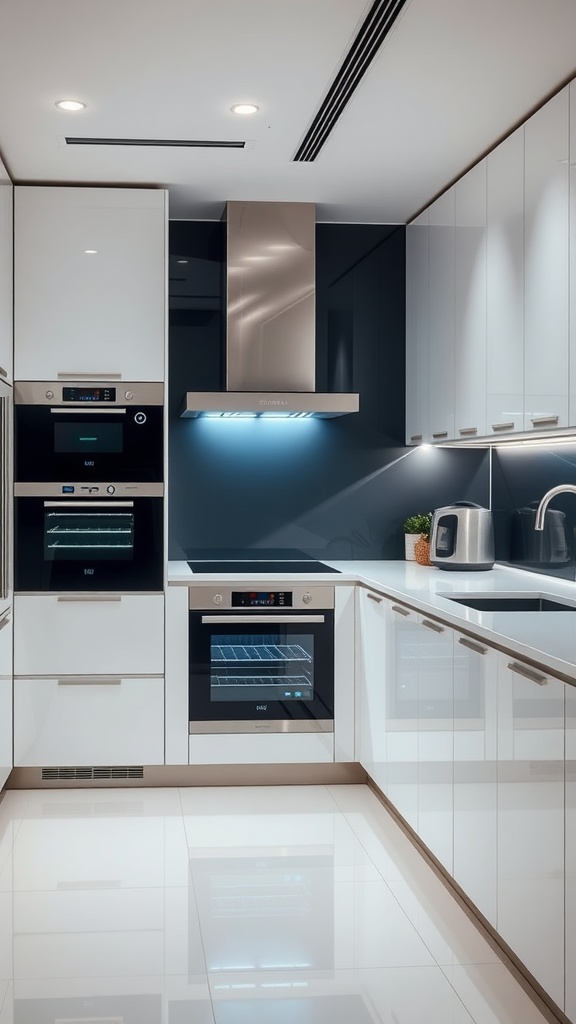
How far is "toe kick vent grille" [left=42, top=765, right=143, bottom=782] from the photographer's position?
14.0ft

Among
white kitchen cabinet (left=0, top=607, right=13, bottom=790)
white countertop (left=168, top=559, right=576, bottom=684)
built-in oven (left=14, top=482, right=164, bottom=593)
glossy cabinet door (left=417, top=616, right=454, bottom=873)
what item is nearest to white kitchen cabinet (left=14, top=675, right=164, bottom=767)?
white kitchen cabinet (left=0, top=607, right=13, bottom=790)

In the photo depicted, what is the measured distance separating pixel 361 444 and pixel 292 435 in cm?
33

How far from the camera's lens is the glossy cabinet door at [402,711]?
344 centimetres

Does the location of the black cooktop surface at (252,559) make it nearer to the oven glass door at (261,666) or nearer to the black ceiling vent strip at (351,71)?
the oven glass door at (261,666)

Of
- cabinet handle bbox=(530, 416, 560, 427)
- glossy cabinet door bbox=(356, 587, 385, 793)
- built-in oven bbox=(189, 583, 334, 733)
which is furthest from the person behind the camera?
built-in oven bbox=(189, 583, 334, 733)

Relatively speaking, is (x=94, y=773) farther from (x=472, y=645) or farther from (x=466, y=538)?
(x=472, y=645)

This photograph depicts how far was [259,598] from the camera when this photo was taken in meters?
4.23

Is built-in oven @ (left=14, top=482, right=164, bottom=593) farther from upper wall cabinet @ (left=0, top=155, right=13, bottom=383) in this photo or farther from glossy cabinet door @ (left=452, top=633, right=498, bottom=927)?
glossy cabinet door @ (left=452, top=633, right=498, bottom=927)

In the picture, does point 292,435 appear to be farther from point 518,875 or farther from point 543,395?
point 518,875

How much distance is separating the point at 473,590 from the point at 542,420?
66 cm

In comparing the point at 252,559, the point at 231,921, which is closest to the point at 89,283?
the point at 252,559

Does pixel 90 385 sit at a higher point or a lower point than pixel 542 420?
higher

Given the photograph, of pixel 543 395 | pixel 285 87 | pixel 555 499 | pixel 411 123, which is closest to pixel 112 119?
pixel 285 87

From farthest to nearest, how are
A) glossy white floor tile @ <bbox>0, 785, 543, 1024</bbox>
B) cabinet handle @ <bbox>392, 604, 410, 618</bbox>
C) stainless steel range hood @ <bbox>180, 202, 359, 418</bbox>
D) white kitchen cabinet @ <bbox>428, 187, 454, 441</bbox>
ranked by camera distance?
stainless steel range hood @ <bbox>180, 202, 359, 418</bbox> → white kitchen cabinet @ <bbox>428, 187, 454, 441</bbox> → cabinet handle @ <bbox>392, 604, 410, 618</bbox> → glossy white floor tile @ <bbox>0, 785, 543, 1024</bbox>
